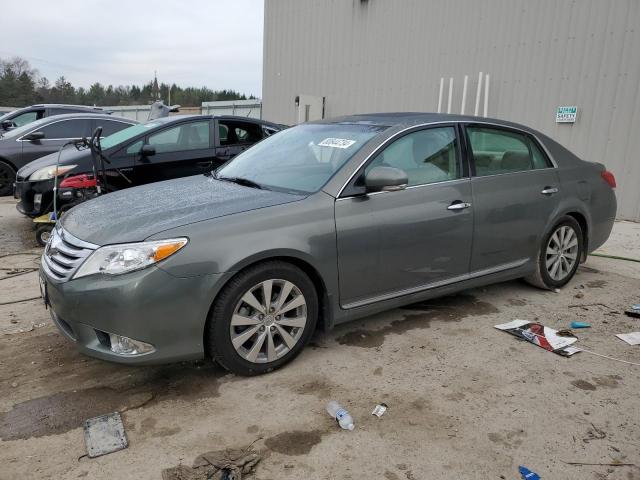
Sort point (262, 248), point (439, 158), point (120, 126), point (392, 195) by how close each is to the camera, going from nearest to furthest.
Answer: point (262, 248), point (392, 195), point (439, 158), point (120, 126)

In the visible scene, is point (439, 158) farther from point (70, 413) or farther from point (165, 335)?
point (70, 413)

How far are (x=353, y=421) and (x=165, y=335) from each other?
107 centimetres

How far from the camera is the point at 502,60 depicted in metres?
8.92

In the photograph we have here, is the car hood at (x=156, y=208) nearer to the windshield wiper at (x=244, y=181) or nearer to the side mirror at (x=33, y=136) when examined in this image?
the windshield wiper at (x=244, y=181)

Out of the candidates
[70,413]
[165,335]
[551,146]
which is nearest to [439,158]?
[551,146]

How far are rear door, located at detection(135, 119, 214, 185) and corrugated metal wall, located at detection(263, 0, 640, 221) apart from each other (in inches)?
198

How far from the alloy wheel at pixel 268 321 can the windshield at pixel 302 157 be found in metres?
0.70

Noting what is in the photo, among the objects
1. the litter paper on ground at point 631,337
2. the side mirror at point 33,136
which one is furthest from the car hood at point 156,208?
the side mirror at point 33,136

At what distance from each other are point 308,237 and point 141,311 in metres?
1.01

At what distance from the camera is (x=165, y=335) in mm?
2688

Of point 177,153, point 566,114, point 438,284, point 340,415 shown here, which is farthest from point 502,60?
point 340,415

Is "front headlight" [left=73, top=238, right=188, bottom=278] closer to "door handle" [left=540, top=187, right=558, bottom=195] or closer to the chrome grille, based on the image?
the chrome grille

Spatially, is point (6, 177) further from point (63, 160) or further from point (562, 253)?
point (562, 253)

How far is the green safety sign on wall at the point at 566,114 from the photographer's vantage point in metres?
8.14
